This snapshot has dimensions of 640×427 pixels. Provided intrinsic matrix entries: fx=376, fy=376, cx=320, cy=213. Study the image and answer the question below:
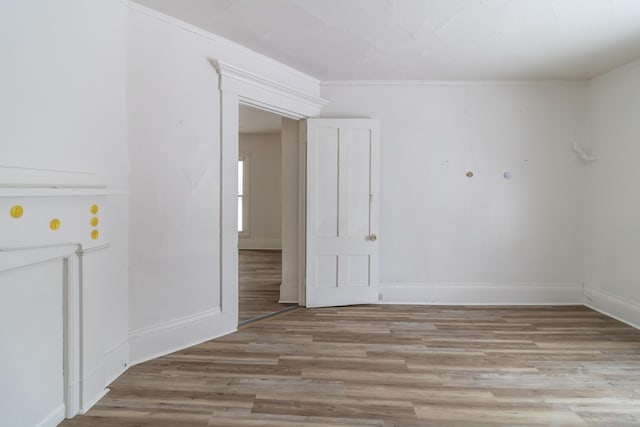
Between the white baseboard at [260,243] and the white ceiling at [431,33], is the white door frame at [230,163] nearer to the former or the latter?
the white ceiling at [431,33]

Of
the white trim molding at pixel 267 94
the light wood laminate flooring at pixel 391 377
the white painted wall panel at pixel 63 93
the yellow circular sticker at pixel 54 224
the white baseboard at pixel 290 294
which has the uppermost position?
the white trim molding at pixel 267 94

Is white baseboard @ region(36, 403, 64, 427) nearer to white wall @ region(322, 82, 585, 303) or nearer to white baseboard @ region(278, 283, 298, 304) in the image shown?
white baseboard @ region(278, 283, 298, 304)

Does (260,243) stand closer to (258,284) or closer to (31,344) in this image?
(258,284)

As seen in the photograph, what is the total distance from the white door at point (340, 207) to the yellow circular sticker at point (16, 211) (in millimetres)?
2868

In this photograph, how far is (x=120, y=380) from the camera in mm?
2568

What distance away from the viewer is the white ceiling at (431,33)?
9.02 feet

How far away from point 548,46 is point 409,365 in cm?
310

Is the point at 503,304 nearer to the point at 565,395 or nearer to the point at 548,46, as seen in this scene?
the point at 565,395

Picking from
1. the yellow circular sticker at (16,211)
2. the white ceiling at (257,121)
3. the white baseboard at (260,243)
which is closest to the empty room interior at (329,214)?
the yellow circular sticker at (16,211)

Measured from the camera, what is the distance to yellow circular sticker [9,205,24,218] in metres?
1.71

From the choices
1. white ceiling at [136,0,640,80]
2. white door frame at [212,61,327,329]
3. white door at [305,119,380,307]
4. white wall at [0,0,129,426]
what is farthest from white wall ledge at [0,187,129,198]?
white door at [305,119,380,307]

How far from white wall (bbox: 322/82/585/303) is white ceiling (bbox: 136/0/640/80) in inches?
13.8

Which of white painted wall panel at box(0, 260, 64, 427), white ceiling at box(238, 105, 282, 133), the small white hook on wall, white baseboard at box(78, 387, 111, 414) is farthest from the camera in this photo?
white ceiling at box(238, 105, 282, 133)

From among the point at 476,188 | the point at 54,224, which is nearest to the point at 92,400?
the point at 54,224
